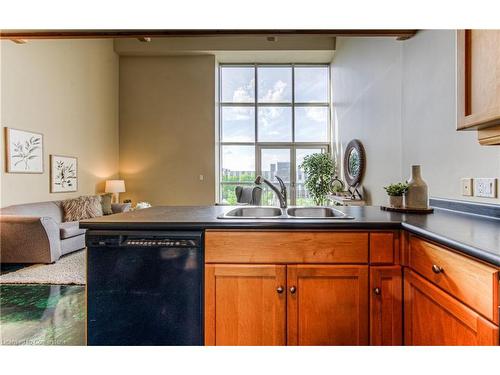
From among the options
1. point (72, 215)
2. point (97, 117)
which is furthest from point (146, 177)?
point (72, 215)

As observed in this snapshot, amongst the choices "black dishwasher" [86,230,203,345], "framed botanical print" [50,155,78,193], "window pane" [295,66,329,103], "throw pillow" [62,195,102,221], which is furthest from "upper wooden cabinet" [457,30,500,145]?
"window pane" [295,66,329,103]

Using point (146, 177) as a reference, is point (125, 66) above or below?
above

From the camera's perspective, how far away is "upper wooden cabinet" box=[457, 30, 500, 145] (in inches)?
37.7

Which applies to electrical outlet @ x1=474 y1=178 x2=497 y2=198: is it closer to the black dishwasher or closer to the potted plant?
the potted plant

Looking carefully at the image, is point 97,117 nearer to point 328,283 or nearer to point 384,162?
point 384,162

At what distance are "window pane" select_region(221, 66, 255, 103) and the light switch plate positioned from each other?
5.51 m

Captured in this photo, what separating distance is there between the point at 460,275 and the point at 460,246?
11cm

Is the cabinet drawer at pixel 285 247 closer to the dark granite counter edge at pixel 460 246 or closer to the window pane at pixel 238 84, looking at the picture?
the dark granite counter edge at pixel 460 246

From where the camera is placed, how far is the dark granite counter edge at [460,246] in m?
0.80

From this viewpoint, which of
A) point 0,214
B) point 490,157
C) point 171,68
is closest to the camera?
point 490,157

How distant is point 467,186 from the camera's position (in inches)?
66.9

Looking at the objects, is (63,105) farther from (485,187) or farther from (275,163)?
(485,187)

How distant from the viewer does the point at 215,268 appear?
1.37 meters
